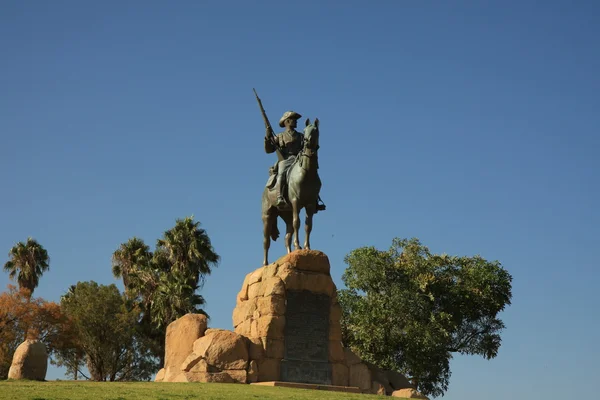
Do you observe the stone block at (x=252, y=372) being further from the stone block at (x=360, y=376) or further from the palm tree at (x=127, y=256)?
the palm tree at (x=127, y=256)

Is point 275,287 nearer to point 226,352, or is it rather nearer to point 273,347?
point 273,347

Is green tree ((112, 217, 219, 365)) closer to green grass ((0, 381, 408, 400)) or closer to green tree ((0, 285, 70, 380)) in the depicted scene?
green tree ((0, 285, 70, 380))

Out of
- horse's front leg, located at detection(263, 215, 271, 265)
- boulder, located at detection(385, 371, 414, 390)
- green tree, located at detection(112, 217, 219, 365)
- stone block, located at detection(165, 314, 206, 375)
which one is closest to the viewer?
stone block, located at detection(165, 314, 206, 375)

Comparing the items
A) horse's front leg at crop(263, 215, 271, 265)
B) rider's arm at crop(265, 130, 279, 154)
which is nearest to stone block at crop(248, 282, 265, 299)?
horse's front leg at crop(263, 215, 271, 265)

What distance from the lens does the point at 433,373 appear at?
3803cm

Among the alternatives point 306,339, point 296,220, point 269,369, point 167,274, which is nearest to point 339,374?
point 306,339

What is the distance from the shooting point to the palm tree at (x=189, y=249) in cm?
4403

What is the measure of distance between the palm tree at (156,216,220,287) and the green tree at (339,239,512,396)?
8216 mm

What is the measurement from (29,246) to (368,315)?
26.1 meters

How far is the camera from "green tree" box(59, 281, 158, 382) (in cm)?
4491

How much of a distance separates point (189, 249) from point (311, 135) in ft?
76.7

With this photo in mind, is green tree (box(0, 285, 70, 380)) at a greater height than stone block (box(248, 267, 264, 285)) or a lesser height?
greater

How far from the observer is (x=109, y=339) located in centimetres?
4516

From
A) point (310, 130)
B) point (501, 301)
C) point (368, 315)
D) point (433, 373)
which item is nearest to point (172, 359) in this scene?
point (310, 130)
